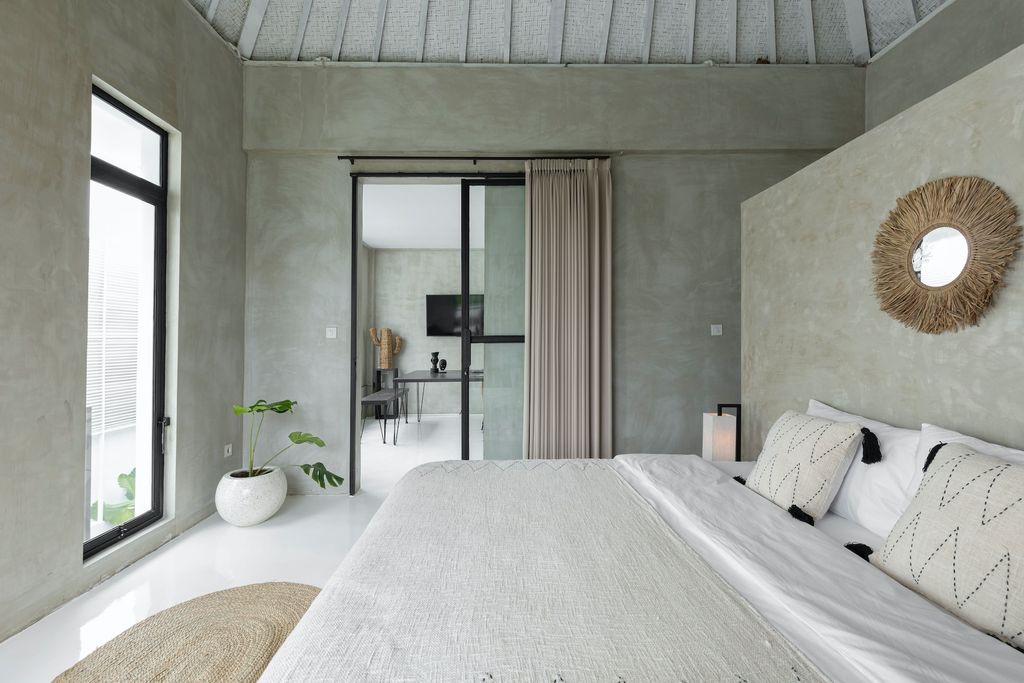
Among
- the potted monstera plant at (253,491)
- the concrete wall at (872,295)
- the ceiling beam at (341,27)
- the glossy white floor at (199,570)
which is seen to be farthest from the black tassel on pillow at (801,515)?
the ceiling beam at (341,27)

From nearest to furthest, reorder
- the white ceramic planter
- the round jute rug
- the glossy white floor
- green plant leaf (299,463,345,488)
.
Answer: the round jute rug, the glossy white floor, the white ceramic planter, green plant leaf (299,463,345,488)

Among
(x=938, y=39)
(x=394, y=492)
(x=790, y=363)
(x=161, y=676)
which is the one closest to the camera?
(x=161, y=676)

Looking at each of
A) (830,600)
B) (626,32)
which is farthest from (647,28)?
(830,600)

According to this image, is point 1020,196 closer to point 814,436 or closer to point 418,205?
point 814,436

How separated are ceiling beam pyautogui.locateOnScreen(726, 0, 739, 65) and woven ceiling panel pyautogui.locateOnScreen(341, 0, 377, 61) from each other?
97.8 inches

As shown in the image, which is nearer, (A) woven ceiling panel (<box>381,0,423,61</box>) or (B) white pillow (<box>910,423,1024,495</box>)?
(B) white pillow (<box>910,423,1024,495</box>)

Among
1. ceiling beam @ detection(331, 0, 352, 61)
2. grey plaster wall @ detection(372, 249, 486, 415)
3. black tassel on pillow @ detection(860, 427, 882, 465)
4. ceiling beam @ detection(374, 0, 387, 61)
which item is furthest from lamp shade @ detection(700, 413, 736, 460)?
grey plaster wall @ detection(372, 249, 486, 415)

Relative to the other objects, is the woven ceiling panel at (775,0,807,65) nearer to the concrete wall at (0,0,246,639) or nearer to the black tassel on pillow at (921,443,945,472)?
the black tassel on pillow at (921,443,945,472)

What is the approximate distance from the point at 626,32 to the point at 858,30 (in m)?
1.61

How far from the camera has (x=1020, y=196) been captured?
135cm

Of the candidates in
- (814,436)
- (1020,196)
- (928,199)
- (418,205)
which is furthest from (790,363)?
(418,205)

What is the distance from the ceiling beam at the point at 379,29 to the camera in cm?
322

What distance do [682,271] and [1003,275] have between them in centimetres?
210

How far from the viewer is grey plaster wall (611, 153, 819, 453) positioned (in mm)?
3457
